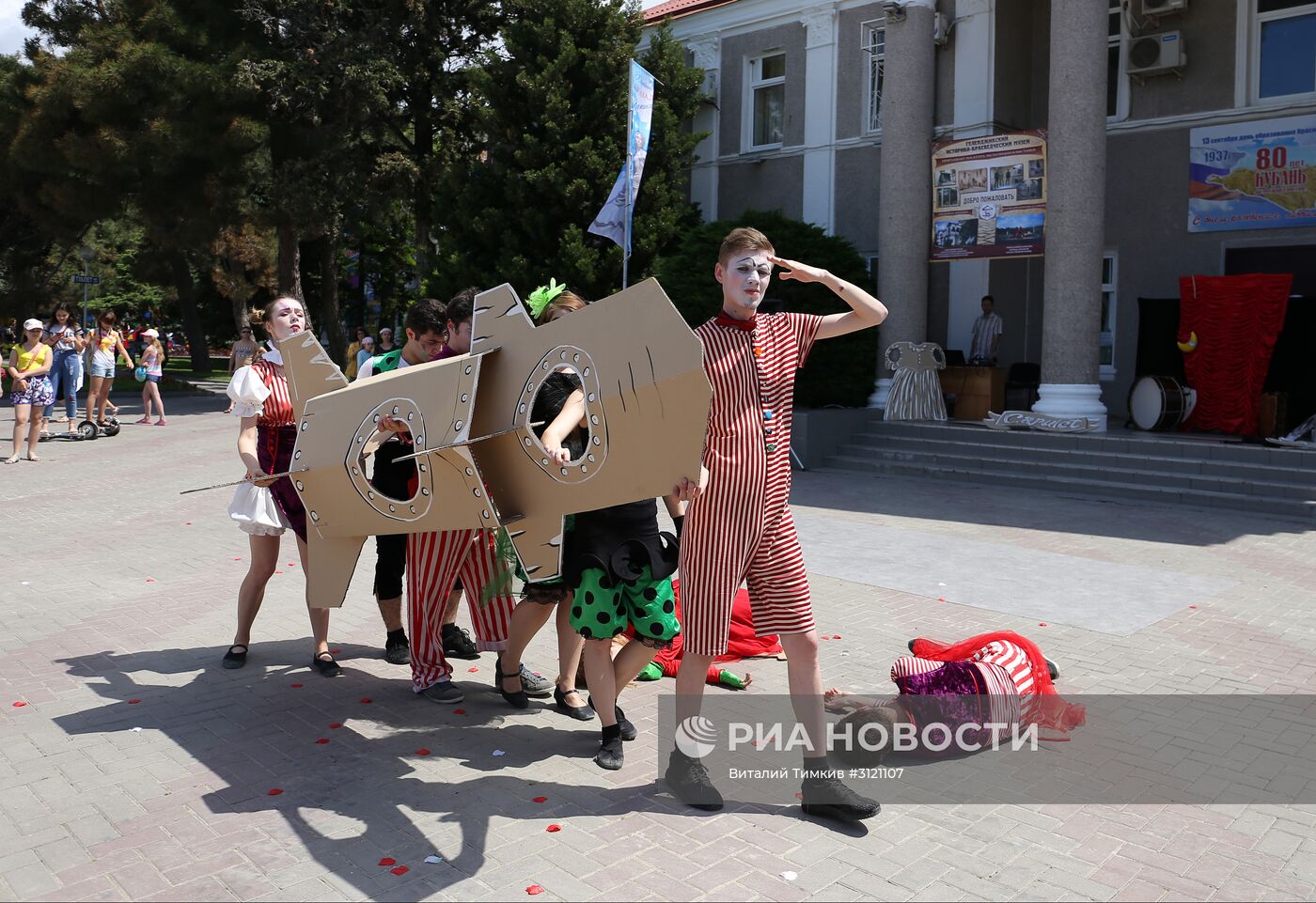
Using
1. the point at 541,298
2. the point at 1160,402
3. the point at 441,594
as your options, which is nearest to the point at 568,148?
the point at 1160,402

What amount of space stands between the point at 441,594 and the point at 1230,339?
42.6 feet

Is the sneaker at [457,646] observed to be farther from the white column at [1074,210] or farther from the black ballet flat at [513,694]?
the white column at [1074,210]

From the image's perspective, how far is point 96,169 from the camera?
23.3m

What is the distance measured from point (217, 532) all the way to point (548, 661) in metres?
5.37

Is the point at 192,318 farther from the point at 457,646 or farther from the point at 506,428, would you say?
the point at 506,428

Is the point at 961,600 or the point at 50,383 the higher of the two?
the point at 50,383

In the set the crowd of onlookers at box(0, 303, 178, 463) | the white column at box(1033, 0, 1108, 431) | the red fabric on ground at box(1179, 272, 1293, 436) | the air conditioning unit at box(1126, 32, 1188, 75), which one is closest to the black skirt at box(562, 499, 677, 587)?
the white column at box(1033, 0, 1108, 431)

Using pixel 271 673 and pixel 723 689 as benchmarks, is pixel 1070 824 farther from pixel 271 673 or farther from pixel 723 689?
pixel 271 673

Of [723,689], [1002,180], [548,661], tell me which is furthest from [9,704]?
[1002,180]

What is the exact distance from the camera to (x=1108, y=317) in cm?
1773

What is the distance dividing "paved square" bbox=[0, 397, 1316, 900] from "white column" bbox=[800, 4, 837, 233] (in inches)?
484

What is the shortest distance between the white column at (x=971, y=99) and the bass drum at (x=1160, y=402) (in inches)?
139

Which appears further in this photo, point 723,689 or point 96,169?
point 96,169

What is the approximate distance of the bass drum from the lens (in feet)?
48.6
